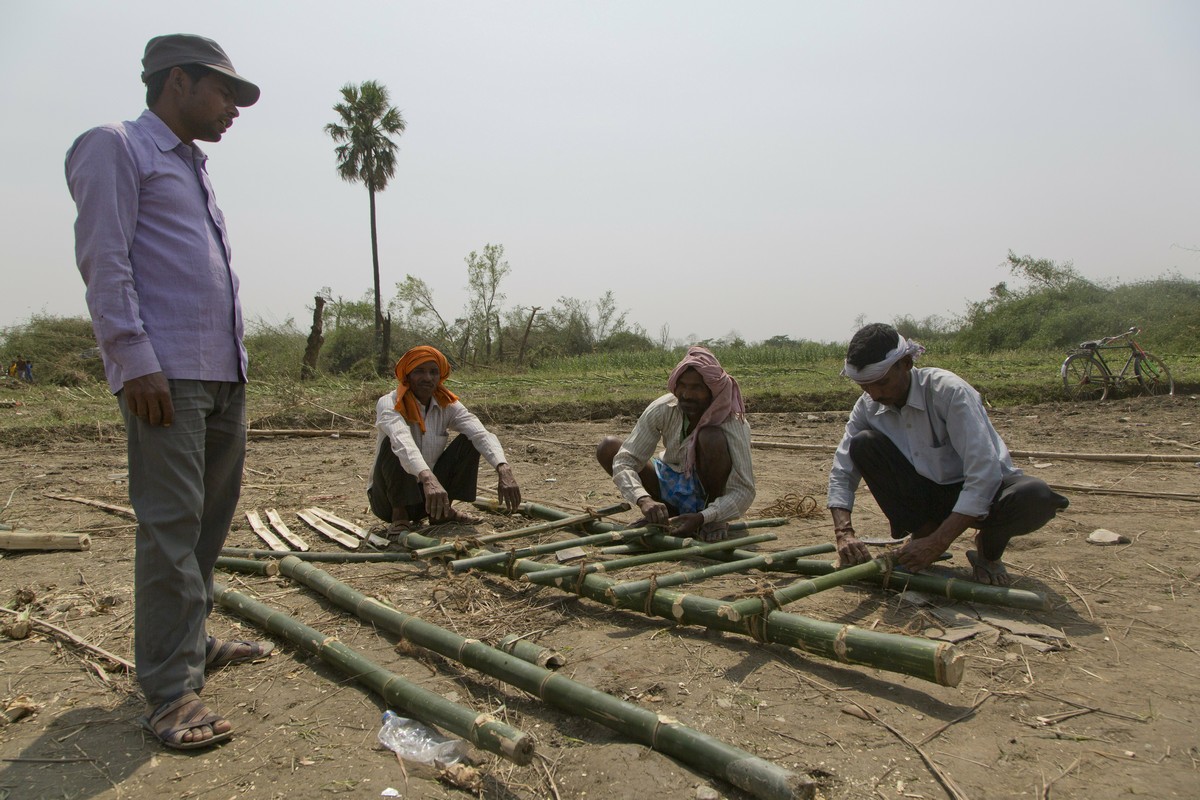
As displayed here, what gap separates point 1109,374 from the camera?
1050 cm

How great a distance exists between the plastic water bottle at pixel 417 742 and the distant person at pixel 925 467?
6.04ft

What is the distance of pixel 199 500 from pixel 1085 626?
10.4 ft

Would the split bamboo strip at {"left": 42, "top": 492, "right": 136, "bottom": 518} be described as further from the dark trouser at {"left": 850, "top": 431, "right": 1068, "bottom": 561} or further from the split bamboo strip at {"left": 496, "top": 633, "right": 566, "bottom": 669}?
the dark trouser at {"left": 850, "top": 431, "right": 1068, "bottom": 561}

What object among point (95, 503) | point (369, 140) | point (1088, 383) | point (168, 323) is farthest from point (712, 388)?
point (369, 140)

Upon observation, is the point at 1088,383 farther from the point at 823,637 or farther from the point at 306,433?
the point at 306,433

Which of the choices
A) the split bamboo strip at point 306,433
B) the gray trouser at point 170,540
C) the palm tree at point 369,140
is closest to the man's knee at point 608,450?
the gray trouser at point 170,540

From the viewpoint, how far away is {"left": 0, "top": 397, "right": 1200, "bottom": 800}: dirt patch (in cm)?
194

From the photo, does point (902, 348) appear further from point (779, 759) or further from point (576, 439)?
point (576, 439)

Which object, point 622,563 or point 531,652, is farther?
point 622,563

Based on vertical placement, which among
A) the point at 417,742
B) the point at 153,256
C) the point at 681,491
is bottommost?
the point at 417,742

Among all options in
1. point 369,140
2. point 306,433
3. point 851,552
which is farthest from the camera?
point 369,140

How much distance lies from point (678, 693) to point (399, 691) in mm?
869

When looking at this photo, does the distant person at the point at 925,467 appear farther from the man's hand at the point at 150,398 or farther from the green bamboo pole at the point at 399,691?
the man's hand at the point at 150,398

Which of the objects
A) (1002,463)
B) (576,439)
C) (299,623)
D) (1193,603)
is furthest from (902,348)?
(576,439)
